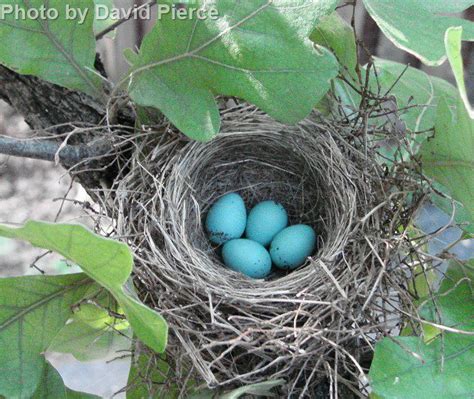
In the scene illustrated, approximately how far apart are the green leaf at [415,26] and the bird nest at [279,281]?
0.43ft

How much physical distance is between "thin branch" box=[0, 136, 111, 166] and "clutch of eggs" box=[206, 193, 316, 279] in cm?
25

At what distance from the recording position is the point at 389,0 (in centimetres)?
58

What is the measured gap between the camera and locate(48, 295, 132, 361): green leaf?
67 centimetres

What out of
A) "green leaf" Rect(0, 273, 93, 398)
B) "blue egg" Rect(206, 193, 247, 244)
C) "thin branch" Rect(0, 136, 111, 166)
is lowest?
"blue egg" Rect(206, 193, 247, 244)

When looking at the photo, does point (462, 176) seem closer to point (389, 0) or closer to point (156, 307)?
point (389, 0)

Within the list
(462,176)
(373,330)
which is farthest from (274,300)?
(462,176)

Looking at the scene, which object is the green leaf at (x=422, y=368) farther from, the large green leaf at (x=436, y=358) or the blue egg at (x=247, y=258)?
the blue egg at (x=247, y=258)

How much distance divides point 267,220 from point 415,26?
375 mm

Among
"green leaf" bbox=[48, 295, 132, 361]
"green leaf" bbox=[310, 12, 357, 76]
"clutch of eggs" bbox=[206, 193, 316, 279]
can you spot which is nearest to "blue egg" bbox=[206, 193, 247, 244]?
"clutch of eggs" bbox=[206, 193, 316, 279]

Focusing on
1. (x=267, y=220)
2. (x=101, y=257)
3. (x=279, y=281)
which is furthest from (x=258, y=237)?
(x=101, y=257)

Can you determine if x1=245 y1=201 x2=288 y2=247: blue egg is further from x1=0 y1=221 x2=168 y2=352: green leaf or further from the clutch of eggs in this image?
x1=0 y1=221 x2=168 y2=352: green leaf

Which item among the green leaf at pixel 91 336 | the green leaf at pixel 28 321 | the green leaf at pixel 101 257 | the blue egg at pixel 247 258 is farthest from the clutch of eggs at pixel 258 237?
the green leaf at pixel 101 257

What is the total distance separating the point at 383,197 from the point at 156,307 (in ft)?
0.77

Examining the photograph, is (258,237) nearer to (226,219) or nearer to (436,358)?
(226,219)
